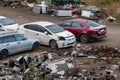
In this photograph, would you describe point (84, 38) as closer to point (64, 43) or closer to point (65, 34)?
point (65, 34)

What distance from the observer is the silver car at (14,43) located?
84.9 ft

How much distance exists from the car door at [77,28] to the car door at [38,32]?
8.40 feet

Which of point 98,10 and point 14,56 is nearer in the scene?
point 14,56

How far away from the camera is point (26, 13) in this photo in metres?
41.1

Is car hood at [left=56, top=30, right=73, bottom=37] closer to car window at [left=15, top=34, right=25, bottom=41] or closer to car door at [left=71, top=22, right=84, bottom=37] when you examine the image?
car door at [left=71, top=22, right=84, bottom=37]

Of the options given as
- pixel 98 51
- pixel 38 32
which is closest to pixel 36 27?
pixel 38 32

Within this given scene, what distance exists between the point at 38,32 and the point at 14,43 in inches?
117

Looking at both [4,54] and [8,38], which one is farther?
[8,38]

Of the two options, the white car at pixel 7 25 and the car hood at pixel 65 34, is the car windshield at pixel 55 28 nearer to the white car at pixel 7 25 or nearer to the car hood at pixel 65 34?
the car hood at pixel 65 34

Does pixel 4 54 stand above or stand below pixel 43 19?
above

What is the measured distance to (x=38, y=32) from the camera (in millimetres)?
29203

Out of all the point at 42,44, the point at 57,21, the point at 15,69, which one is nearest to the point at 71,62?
the point at 15,69

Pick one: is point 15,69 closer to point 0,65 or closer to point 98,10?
point 0,65

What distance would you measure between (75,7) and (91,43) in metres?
11.2
